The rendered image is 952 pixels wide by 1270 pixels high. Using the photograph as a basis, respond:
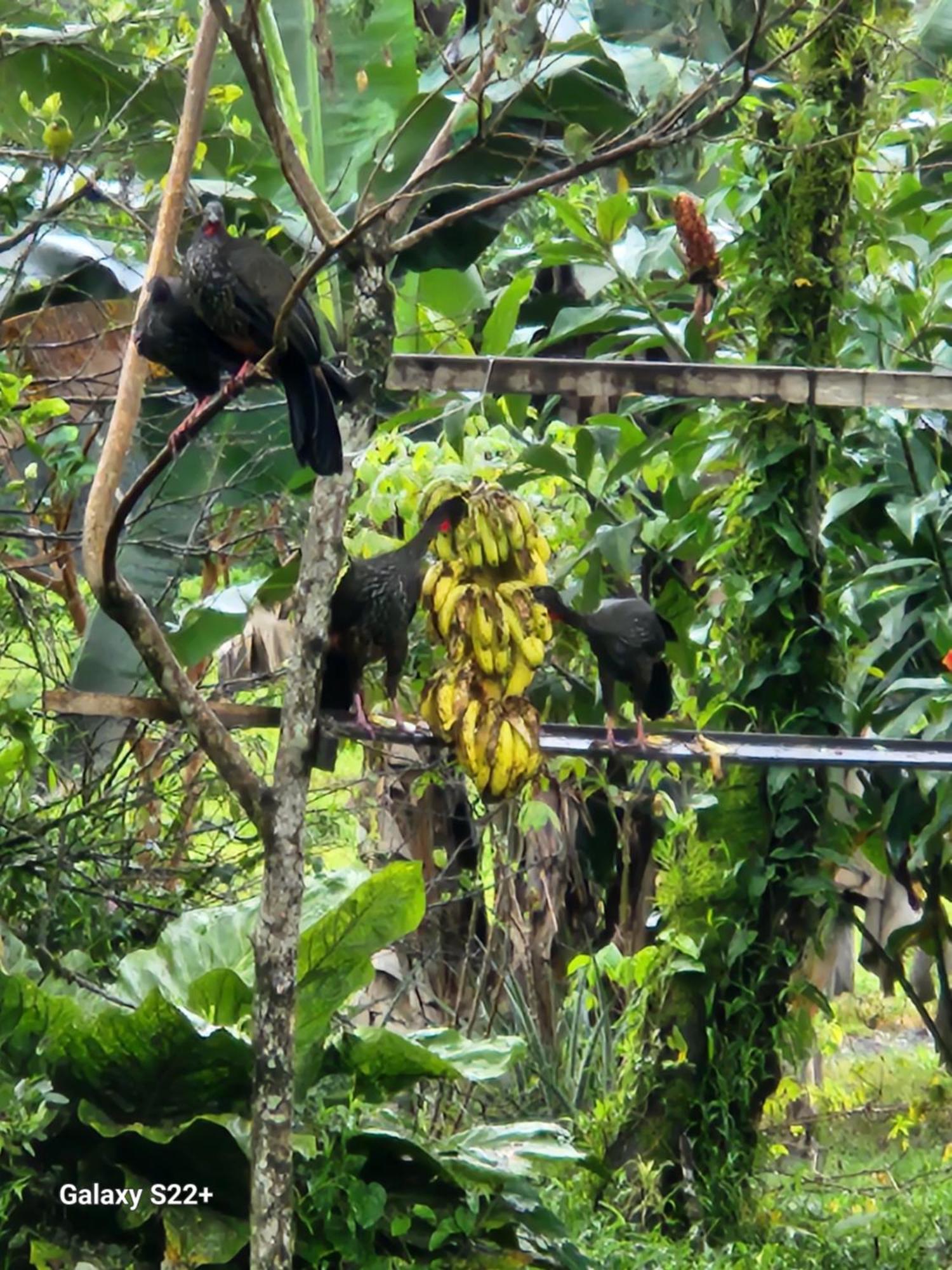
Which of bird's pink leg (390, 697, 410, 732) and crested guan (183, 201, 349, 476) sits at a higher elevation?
crested guan (183, 201, 349, 476)

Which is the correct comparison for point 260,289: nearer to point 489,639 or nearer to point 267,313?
point 267,313

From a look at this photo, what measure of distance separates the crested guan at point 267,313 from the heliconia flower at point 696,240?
1.50 m

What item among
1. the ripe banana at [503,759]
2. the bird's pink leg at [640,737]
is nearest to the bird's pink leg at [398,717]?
the ripe banana at [503,759]

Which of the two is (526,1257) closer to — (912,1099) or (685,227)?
(685,227)

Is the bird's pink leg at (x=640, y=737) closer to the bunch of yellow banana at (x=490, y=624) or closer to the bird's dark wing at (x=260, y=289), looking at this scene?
the bunch of yellow banana at (x=490, y=624)

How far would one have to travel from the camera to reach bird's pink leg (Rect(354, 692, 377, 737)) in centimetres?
246

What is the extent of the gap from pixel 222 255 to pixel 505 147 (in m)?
1.97

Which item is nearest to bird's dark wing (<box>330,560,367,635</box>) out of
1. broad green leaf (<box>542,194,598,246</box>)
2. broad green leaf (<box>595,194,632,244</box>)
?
broad green leaf (<box>542,194,598,246</box>)

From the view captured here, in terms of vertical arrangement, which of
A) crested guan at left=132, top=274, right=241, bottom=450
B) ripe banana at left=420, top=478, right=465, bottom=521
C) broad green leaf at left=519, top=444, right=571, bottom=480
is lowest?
ripe banana at left=420, top=478, right=465, bottom=521

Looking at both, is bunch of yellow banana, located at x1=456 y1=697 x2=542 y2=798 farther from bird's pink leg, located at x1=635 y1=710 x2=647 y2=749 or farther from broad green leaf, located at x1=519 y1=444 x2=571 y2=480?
broad green leaf, located at x1=519 y1=444 x2=571 y2=480

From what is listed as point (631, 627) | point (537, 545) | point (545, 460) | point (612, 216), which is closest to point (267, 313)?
point (537, 545)

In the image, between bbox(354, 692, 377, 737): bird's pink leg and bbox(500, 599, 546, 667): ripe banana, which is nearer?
bbox(500, 599, 546, 667): ripe banana

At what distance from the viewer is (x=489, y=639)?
2.34m

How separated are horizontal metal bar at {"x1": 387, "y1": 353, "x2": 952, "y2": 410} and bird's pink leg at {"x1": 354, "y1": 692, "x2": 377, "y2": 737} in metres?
0.50
